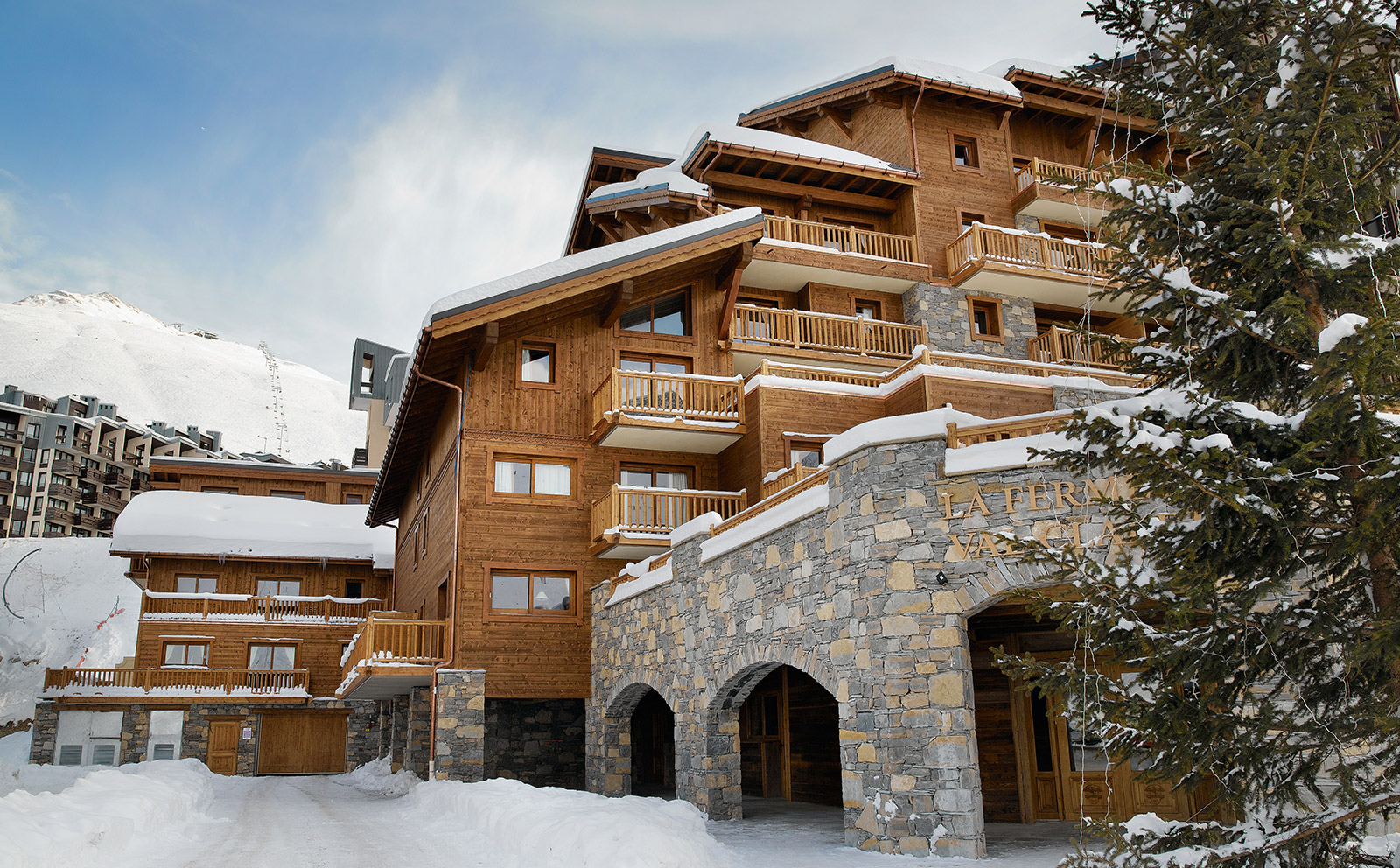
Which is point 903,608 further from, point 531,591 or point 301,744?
point 301,744

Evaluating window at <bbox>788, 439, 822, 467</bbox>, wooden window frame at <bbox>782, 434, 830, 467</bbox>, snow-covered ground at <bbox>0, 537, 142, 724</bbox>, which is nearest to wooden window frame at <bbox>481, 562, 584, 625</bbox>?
wooden window frame at <bbox>782, 434, 830, 467</bbox>

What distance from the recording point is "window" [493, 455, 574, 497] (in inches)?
726

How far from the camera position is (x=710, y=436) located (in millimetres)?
18797

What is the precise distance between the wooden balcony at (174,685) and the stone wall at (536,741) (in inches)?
568

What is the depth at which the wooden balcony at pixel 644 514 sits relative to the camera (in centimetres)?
1731

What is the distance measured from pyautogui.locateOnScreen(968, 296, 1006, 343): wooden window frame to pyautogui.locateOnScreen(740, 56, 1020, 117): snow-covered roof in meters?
5.36

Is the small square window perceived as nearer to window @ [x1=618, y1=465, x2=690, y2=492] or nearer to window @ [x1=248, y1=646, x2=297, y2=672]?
window @ [x1=618, y1=465, x2=690, y2=492]

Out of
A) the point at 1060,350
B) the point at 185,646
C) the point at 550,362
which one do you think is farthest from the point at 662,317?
the point at 185,646

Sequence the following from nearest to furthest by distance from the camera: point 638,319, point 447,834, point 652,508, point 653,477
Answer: point 447,834, point 652,508, point 653,477, point 638,319

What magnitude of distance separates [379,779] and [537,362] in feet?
39.6

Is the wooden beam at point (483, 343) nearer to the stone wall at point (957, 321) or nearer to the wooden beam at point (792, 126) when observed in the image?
the stone wall at point (957, 321)

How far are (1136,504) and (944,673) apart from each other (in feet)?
14.3

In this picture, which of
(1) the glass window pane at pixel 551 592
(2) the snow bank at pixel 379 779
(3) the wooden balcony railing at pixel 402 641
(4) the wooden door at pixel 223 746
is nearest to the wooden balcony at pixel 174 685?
(4) the wooden door at pixel 223 746

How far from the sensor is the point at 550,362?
19312mm
